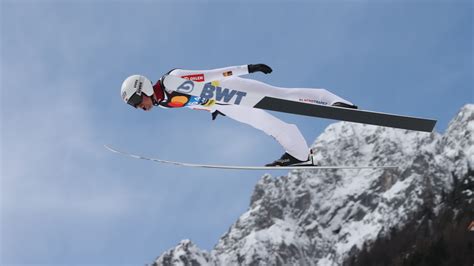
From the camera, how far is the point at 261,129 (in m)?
10.6

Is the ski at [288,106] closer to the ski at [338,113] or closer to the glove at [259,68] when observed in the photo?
the ski at [338,113]

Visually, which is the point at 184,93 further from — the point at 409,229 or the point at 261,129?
the point at 409,229

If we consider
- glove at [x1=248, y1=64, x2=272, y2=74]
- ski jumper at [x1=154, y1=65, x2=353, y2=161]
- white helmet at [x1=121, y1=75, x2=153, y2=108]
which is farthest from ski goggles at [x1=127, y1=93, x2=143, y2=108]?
glove at [x1=248, y1=64, x2=272, y2=74]

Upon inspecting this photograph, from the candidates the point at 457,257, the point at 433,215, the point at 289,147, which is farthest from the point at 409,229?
the point at 289,147

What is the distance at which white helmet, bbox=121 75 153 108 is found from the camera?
9820 millimetres

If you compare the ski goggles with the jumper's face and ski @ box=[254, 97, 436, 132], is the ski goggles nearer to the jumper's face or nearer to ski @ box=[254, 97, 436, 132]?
the jumper's face

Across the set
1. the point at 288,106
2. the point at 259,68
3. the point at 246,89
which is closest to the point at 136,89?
the point at 246,89

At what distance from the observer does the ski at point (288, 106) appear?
9305mm

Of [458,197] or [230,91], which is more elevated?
[458,197]

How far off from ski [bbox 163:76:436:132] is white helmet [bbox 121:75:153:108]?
39 centimetres

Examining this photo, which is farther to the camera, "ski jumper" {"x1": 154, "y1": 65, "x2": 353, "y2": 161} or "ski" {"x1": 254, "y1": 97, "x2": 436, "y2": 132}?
"ski jumper" {"x1": 154, "y1": 65, "x2": 353, "y2": 161}

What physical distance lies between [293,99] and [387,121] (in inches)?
53.5

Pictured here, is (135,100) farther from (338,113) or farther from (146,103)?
(338,113)

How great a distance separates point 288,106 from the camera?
9305 millimetres
